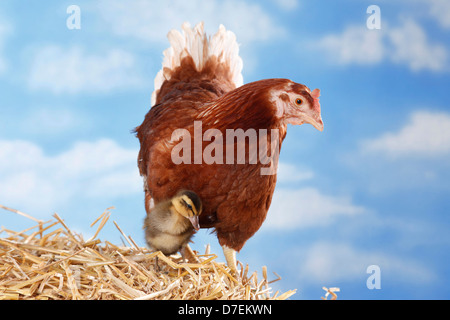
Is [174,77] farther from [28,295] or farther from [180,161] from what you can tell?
[28,295]

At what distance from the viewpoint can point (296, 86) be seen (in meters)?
2.49

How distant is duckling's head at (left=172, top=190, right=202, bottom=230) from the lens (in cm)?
241

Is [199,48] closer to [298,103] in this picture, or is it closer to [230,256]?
[298,103]

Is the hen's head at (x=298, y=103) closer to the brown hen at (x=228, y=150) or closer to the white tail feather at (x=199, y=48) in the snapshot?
the brown hen at (x=228, y=150)

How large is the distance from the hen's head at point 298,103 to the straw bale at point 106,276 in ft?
2.90

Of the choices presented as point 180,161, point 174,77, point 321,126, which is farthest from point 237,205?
point 174,77

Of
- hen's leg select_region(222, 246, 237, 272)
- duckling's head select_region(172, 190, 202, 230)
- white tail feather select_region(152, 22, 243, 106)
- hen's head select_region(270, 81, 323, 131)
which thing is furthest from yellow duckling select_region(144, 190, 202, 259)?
white tail feather select_region(152, 22, 243, 106)

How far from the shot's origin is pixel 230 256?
2.83 meters

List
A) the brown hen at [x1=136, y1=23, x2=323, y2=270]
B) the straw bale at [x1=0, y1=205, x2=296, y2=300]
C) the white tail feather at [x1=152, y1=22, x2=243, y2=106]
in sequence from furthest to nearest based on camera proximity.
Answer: the white tail feather at [x1=152, y1=22, x2=243, y2=106] < the brown hen at [x1=136, y1=23, x2=323, y2=270] < the straw bale at [x1=0, y1=205, x2=296, y2=300]

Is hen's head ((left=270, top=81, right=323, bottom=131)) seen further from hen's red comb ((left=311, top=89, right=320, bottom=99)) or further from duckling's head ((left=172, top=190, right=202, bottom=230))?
duckling's head ((left=172, top=190, right=202, bottom=230))

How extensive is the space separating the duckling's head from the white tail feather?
1.04 m

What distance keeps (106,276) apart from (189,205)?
525 mm

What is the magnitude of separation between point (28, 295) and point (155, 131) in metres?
1.06

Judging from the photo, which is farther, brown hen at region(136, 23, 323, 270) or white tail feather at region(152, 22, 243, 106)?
white tail feather at region(152, 22, 243, 106)
